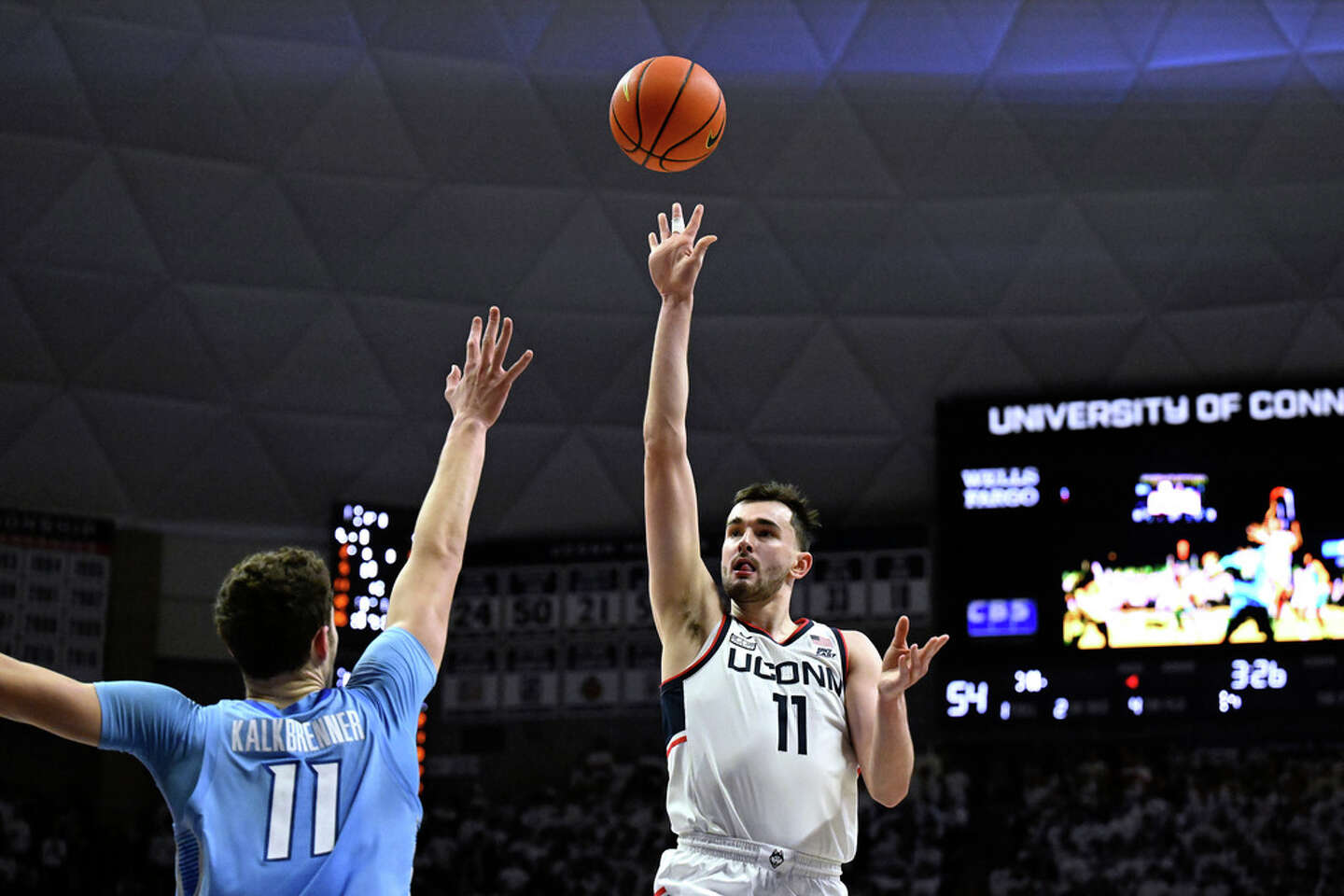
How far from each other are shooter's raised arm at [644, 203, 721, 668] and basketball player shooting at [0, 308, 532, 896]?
7.21ft

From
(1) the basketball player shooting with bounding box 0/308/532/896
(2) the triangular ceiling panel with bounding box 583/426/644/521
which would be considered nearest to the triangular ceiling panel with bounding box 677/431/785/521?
(2) the triangular ceiling panel with bounding box 583/426/644/521

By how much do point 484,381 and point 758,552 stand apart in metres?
1.60

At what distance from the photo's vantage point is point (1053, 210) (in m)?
15.7

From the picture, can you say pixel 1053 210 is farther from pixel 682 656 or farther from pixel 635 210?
pixel 682 656

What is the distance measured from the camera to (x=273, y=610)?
3.09 metres

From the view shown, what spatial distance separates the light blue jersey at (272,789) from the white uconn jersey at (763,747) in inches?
81.3

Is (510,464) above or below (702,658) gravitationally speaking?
above

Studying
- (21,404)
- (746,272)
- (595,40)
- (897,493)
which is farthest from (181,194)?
(897,493)

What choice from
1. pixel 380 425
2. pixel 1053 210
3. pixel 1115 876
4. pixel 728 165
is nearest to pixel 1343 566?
pixel 1115 876

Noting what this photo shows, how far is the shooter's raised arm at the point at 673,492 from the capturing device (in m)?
5.41

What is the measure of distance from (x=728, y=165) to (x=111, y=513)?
294 inches

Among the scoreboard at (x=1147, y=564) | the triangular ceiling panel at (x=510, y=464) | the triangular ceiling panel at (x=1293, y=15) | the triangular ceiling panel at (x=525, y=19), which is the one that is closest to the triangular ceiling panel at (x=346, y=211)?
the triangular ceiling panel at (x=525, y=19)

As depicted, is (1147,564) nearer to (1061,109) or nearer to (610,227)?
(1061,109)

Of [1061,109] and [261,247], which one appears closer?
[1061,109]
